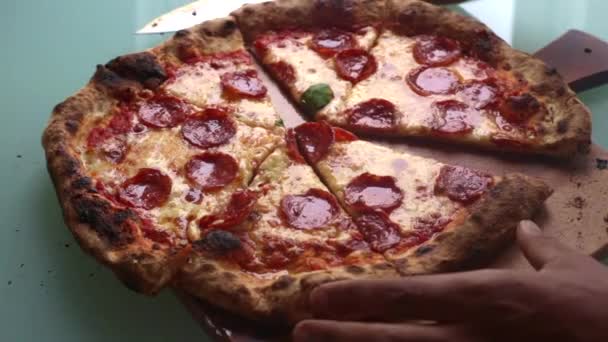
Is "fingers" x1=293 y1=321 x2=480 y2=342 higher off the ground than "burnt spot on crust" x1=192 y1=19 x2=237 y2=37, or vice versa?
"burnt spot on crust" x1=192 y1=19 x2=237 y2=37

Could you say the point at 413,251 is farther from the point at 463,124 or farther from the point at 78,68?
the point at 78,68

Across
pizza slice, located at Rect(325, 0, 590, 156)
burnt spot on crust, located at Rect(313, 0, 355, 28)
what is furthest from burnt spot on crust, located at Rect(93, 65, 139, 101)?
burnt spot on crust, located at Rect(313, 0, 355, 28)

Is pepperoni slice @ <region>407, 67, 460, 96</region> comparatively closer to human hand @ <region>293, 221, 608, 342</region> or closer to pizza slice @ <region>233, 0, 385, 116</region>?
pizza slice @ <region>233, 0, 385, 116</region>

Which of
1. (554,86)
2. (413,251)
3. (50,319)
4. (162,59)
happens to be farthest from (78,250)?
(554,86)

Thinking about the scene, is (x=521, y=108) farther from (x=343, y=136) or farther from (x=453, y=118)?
(x=343, y=136)

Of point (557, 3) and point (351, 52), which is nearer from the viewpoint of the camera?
point (351, 52)

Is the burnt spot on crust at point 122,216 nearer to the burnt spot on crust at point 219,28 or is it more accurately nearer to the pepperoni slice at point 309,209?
the pepperoni slice at point 309,209
